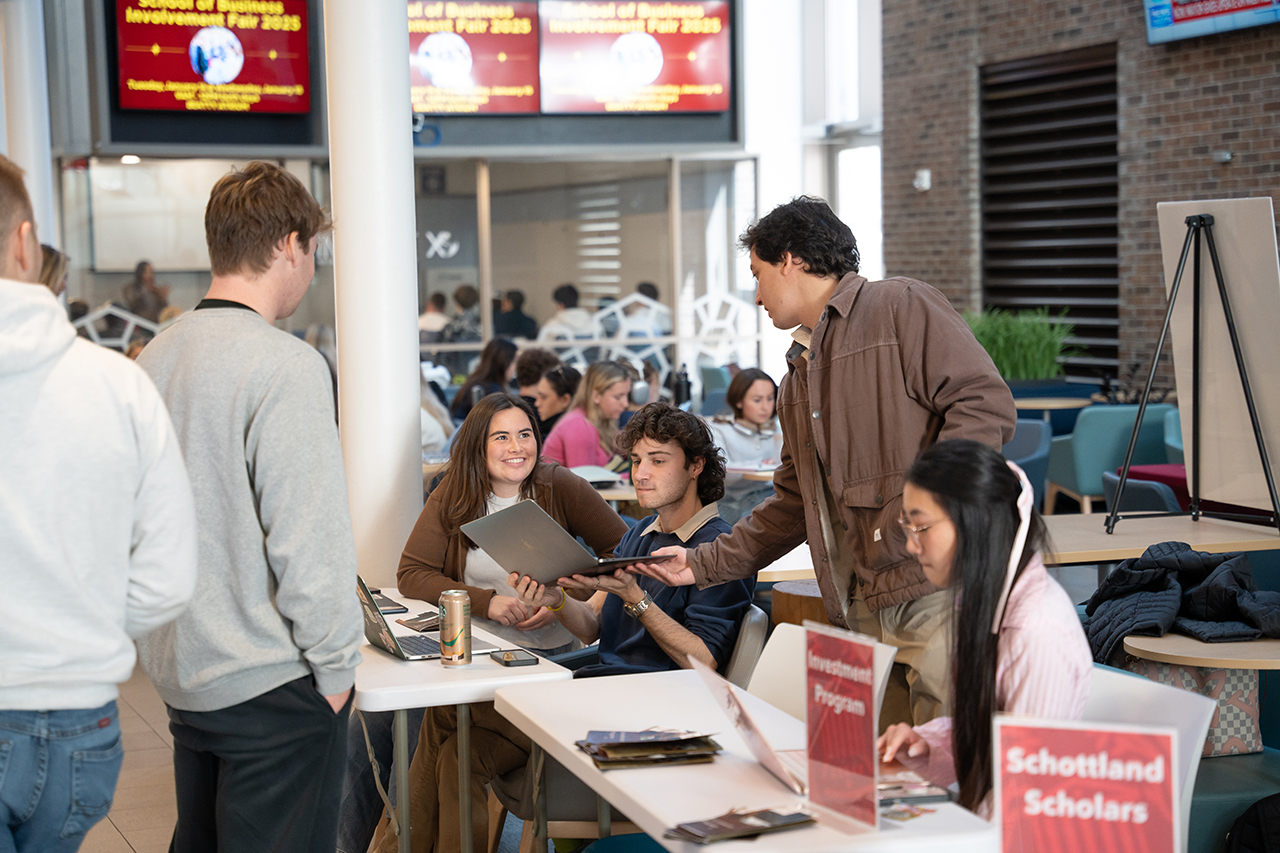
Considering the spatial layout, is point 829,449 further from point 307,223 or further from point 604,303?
point 604,303

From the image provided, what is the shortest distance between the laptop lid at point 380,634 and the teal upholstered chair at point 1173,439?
4.77m

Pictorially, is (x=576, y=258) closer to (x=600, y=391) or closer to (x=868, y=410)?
(x=600, y=391)

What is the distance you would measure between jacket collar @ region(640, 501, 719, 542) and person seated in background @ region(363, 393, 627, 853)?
0.30 metres

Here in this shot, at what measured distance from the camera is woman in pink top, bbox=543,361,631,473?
5.89 metres

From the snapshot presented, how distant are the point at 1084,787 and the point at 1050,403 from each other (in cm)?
719

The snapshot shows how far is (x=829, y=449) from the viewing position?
2816mm

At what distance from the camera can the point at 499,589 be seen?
3.64 meters

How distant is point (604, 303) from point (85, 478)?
8.77 meters

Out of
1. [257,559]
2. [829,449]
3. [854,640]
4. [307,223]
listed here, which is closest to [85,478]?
[257,559]

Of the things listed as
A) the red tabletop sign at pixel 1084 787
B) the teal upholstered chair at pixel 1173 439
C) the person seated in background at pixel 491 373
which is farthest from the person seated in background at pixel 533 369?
the red tabletop sign at pixel 1084 787

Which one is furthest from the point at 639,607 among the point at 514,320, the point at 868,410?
the point at 514,320

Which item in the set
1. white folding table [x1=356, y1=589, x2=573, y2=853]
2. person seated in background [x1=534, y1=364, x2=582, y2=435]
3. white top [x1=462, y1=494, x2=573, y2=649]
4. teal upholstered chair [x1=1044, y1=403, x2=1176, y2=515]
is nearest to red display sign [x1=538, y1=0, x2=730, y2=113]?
person seated in background [x1=534, y1=364, x2=582, y2=435]

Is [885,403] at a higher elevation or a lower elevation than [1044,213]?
lower

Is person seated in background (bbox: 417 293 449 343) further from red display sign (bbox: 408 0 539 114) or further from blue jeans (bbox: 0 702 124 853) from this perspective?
blue jeans (bbox: 0 702 124 853)
